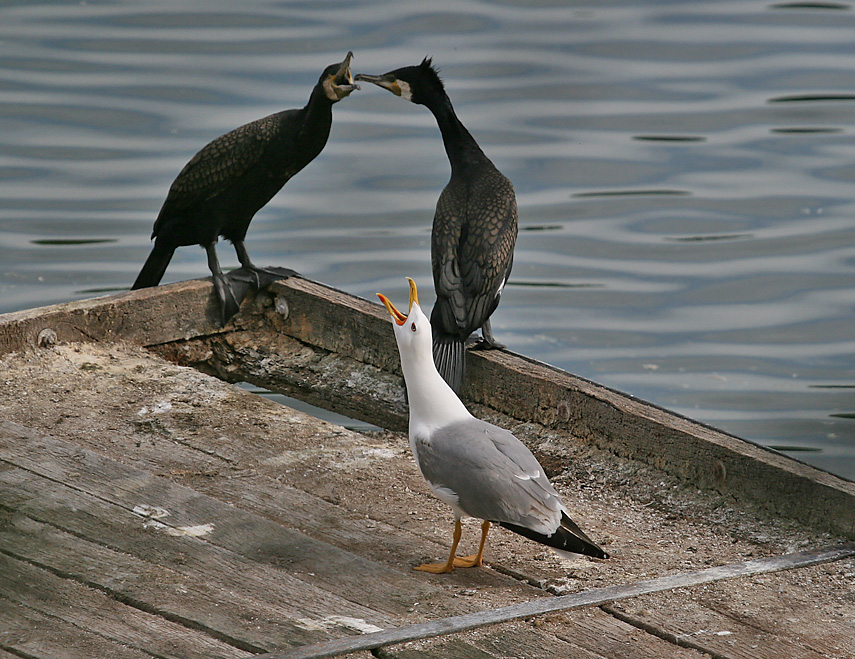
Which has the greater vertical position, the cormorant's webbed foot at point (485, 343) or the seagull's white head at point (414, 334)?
the seagull's white head at point (414, 334)

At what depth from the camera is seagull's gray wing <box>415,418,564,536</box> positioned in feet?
9.93

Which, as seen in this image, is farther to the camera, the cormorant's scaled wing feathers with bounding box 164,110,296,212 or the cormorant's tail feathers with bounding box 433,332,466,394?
the cormorant's scaled wing feathers with bounding box 164,110,296,212

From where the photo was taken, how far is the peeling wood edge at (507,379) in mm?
3529

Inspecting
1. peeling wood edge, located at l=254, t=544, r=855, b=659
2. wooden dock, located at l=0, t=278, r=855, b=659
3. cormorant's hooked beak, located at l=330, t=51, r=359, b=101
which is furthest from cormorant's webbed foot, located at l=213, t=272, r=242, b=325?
peeling wood edge, located at l=254, t=544, r=855, b=659

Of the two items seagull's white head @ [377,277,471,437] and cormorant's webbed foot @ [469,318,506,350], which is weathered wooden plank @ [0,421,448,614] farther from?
cormorant's webbed foot @ [469,318,506,350]

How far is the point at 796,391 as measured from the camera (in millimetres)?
6938

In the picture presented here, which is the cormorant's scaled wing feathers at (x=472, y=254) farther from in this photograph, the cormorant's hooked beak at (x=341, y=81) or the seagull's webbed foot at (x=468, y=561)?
the seagull's webbed foot at (x=468, y=561)

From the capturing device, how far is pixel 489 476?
120 inches

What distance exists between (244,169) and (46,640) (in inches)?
102

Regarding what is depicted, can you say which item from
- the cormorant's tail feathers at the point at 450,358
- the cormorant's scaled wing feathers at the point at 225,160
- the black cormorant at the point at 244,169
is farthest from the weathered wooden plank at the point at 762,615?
the cormorant's scaled wing feathers at the point at 225,160

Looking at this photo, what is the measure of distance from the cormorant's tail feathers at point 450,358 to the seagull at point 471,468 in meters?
1.11

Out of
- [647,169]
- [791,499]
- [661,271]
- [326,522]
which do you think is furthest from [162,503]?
[647,169]

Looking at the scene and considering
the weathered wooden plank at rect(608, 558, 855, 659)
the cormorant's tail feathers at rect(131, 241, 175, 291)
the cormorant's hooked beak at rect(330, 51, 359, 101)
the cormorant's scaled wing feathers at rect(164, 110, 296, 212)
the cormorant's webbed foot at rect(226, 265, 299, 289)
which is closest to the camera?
the weathered wooden plank at rect(608, 558, 855, 659)

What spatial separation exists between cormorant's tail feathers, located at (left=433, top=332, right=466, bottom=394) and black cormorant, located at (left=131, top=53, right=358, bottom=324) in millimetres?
933
